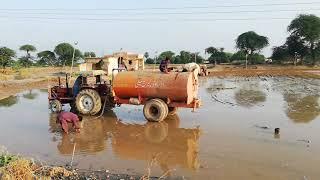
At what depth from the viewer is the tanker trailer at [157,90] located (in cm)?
1580

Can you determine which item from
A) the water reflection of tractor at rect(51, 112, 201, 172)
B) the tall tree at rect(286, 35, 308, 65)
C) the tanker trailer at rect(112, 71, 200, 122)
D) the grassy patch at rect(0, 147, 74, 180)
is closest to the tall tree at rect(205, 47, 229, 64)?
the tall tree at rect(286, 35, 308, 65)

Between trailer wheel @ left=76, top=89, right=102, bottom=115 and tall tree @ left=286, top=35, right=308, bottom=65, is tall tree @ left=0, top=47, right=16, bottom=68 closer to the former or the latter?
trailer wheel @ left=76, top=89, right=102, bottom=115

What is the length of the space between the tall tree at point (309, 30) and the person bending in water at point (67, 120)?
42.6 m

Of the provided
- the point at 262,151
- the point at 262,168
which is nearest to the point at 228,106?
the point at 262,151

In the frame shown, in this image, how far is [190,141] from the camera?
1333cm

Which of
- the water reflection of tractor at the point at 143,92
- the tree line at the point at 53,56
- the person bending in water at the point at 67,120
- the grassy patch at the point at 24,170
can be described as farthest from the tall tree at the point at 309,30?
the grassy patch at the point at 24,170

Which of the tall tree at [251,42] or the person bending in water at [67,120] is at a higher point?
the tall tree at [251,42]

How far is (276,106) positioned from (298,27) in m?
37.0

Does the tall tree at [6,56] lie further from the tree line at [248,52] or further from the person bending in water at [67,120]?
the person bending in water at [67,120]

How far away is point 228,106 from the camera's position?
67.1 ft

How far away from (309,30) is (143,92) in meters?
41.1

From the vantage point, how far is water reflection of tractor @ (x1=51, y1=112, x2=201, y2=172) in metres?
11.5

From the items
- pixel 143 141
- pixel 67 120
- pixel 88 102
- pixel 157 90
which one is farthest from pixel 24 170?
pixel 88 102

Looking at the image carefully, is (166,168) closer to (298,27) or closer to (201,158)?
(201,158)
